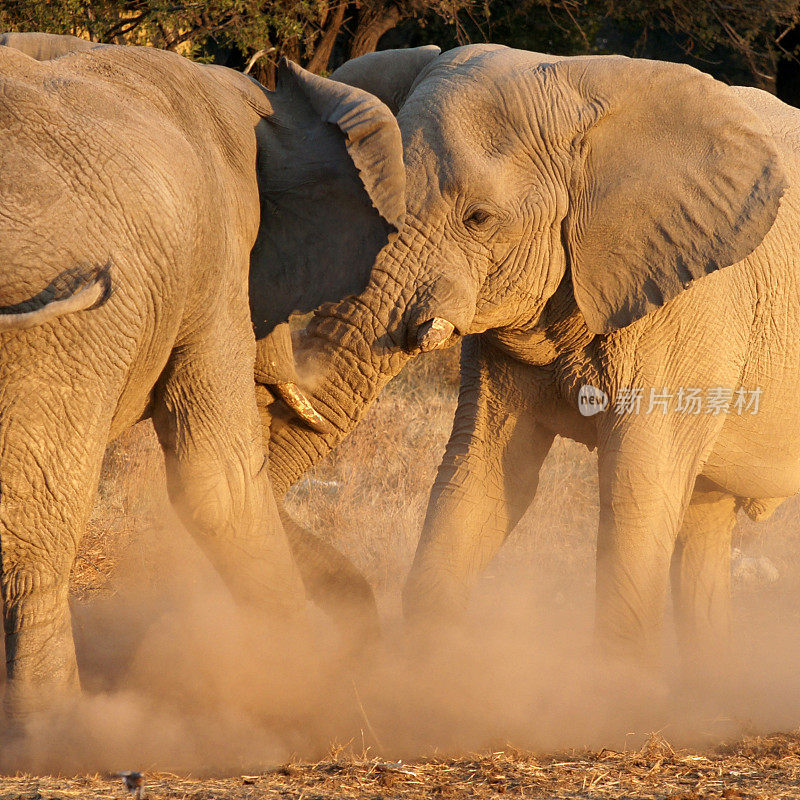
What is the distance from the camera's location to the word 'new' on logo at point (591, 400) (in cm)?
482

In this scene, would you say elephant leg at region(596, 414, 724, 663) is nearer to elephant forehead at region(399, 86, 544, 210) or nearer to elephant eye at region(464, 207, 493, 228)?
elephant eye at region(464, 207, 493, 228)

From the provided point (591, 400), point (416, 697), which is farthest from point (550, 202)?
point (416, 697)

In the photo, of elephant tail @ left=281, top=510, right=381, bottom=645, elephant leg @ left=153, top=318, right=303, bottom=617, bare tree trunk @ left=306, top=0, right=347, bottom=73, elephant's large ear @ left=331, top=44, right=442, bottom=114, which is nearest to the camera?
elephant leg @ left=153, top=318, right=303, bottom=617

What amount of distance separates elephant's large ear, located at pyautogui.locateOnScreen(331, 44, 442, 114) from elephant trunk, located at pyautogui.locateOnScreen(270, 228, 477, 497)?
848mm

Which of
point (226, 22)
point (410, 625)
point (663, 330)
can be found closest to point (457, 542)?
point (410, 625)

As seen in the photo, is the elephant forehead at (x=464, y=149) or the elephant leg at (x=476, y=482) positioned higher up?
the elephant forehead at (x=464, y=149)

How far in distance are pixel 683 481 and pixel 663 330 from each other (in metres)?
0.59

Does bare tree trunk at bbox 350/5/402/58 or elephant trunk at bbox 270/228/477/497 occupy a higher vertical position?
bare tree trunk at bbox 350/5/402/58

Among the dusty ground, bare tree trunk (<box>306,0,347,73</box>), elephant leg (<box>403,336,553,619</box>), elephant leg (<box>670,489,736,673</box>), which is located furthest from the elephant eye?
bare tree trunk (<box>306,0,347,73</box>)

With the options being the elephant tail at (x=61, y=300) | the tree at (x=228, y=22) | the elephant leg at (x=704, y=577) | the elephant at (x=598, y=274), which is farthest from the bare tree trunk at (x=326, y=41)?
the elephant tail at (x=61, y=300)

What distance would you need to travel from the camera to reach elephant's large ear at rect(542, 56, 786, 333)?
468 centimetres

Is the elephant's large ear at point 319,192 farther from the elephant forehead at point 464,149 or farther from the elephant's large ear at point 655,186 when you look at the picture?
the elephant's large ear at point 655,186

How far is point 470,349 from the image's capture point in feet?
17.6

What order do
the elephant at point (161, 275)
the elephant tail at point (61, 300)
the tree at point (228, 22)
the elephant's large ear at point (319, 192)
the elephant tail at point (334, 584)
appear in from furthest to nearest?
1. the tree at point (228, 22)
2. the elephant tail at point (334, 584)
3. the elephant's large ear at point (319, 192)
4. the elephant at point (161, 275)
5. the elephant tail at point (61, 300)
